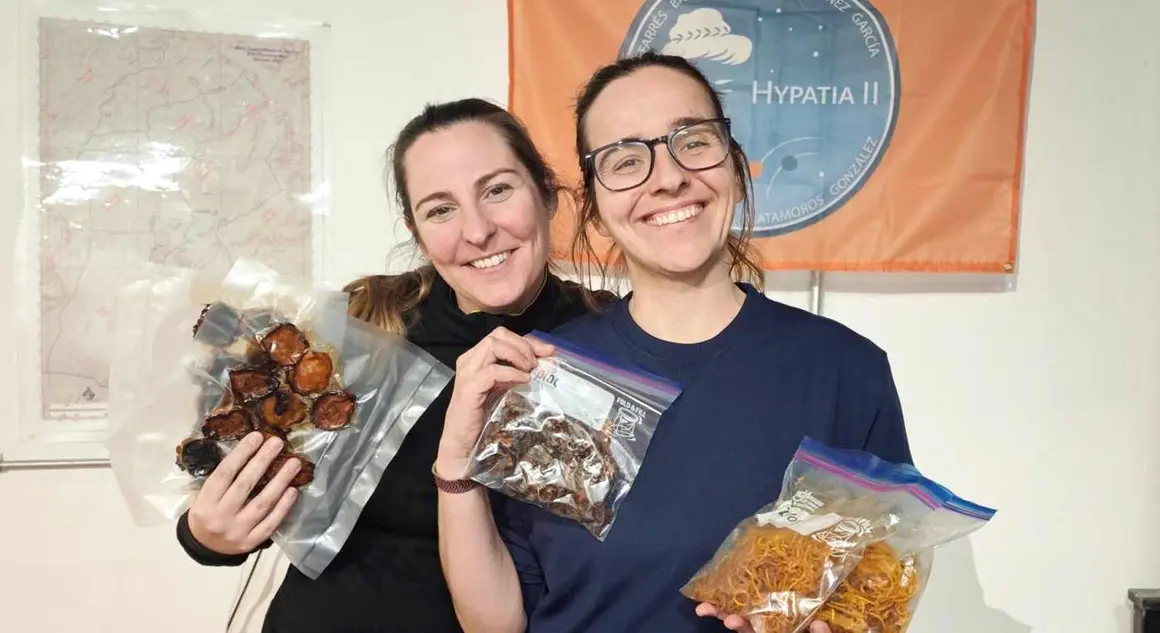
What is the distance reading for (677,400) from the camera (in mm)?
789

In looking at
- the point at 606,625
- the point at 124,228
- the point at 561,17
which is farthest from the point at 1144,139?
the point at 124,228

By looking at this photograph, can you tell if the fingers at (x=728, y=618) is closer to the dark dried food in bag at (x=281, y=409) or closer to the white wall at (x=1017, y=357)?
the dark dried food in bag at (x=281, y=409)

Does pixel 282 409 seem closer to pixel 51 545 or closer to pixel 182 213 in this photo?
pixel 182 213

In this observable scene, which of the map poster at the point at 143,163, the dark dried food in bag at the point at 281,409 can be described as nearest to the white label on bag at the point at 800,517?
the dark dried food in bag at the point at 281,409

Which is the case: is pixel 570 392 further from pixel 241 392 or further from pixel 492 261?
pixel 241 392

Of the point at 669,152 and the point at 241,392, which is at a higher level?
the point at 669,152

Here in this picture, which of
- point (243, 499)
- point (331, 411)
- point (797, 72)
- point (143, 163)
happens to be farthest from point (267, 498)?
point (797, 72)

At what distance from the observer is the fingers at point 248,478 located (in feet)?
2.78

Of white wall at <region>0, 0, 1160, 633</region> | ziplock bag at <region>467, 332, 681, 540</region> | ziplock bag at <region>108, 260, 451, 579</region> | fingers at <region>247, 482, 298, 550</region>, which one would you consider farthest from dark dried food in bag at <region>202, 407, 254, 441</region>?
white wall at <region>0, 0, 1160, 633</region>

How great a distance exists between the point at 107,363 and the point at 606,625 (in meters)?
1.41

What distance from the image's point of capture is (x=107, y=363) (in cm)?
152

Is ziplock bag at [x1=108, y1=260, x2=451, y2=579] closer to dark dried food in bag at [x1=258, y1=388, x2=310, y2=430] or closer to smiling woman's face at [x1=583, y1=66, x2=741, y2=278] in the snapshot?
dark dried food in bag at [x1=258, y1=388, x2=310, y2=430]

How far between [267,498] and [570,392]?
44cm

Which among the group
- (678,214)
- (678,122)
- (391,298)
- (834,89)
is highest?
(834,89)
